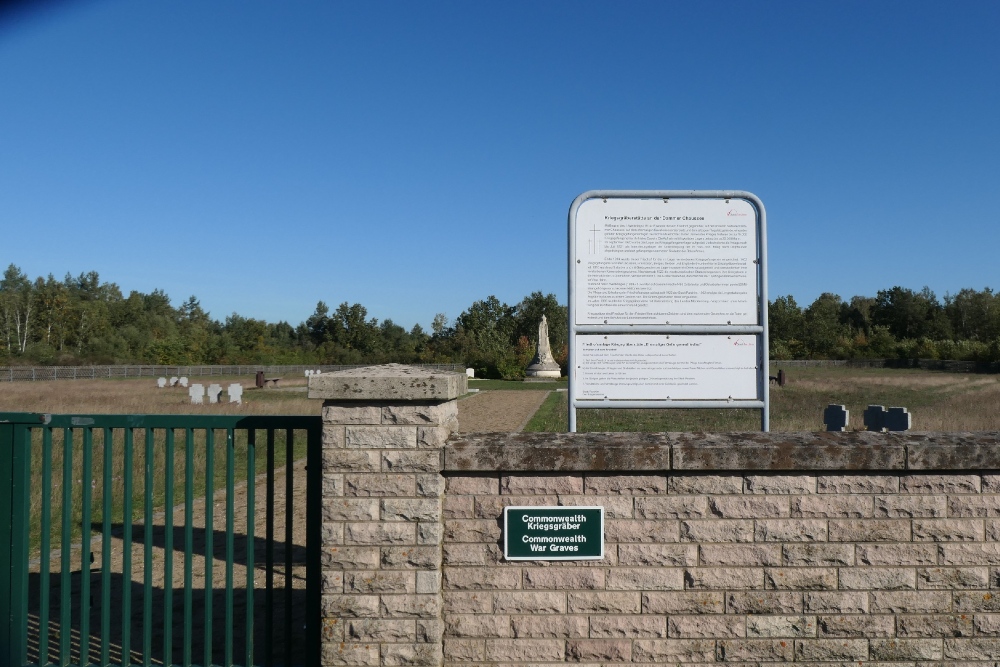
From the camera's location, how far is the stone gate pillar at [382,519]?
12.2ft

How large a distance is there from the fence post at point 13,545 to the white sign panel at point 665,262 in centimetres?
336

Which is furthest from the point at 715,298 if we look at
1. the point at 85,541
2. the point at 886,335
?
the point at 886,335

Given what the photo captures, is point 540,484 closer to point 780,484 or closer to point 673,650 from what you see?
point 673,650

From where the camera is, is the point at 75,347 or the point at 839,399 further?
the point at 75,347

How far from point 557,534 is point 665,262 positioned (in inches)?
73.6

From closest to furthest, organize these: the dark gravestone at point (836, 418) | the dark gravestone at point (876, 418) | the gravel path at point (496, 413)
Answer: the dark gravestone at point (876, 418) < the dark gravestone at point (836, 418) < the gravel path at point (496, 413)

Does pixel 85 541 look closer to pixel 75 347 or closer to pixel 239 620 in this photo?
pixel 239 620

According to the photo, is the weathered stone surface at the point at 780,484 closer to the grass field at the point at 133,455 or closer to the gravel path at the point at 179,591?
the gravel path at the point at 179,591

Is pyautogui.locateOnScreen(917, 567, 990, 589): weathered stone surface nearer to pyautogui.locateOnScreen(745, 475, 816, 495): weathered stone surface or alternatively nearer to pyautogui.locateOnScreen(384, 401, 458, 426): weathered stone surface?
pyautogui.locateOnScreen(745, 475, 816, 495): weathered stone surface

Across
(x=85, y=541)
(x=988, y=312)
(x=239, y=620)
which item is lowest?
(x=239, y=620)

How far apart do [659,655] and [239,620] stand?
3.18 m

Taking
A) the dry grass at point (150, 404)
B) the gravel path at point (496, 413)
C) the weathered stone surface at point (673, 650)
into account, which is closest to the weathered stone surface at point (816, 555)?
the weathered stone surface at point (673, 650)

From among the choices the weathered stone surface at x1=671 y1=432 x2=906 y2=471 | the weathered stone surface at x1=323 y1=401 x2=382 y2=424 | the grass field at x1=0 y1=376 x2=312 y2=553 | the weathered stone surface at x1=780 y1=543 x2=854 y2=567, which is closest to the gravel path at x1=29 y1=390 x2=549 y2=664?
the grass field at x1=0 y1=376 x2=312 y2=553

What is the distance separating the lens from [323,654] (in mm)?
3750
